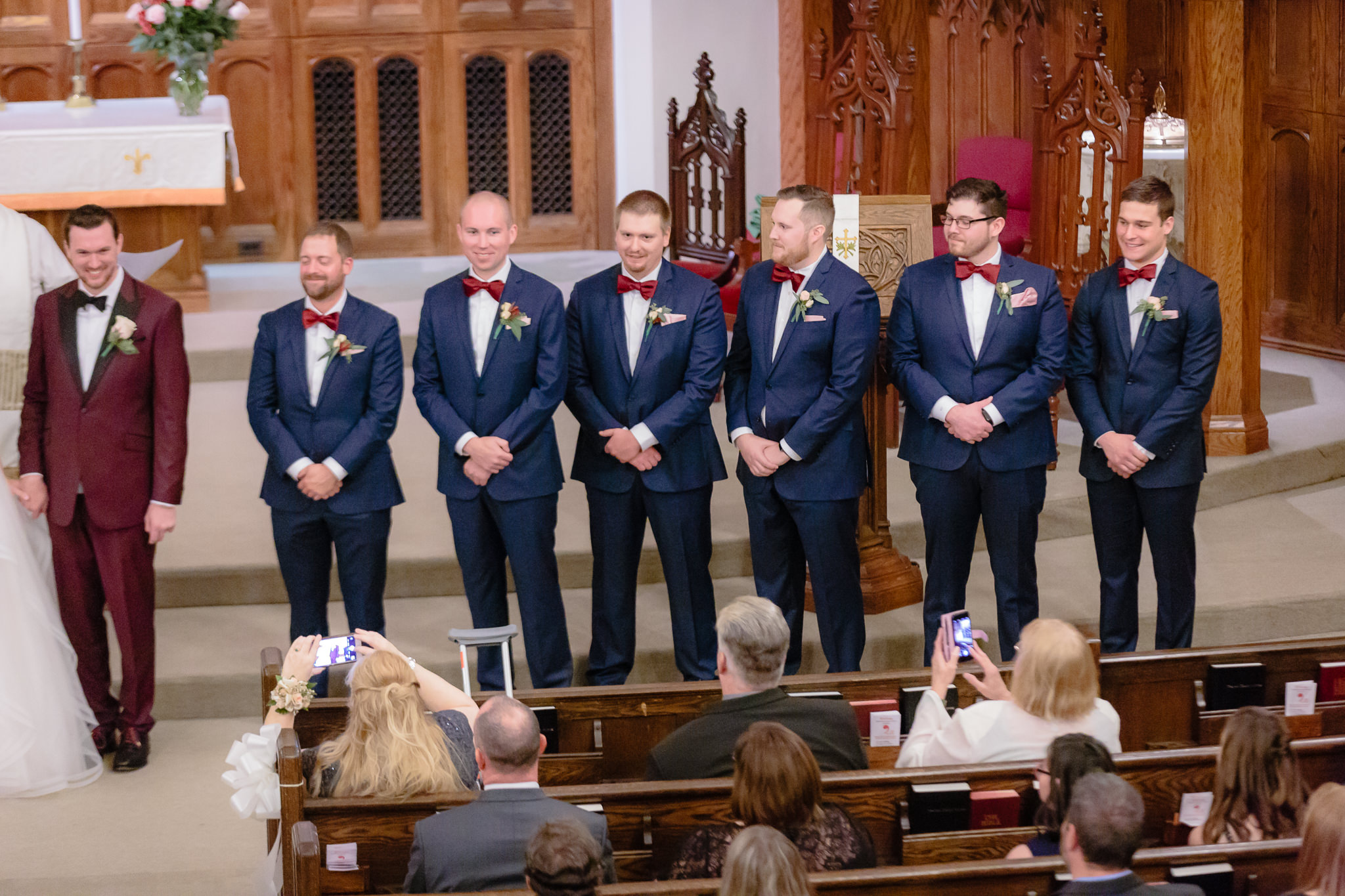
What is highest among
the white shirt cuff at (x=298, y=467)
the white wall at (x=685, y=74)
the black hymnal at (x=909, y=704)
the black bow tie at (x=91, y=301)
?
the white wall at (x=685, y=74)

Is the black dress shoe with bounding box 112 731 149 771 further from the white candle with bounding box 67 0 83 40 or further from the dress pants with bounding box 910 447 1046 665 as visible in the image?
the white candle with bounding box 67 0 83 40

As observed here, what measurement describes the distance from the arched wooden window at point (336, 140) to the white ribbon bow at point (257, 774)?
6.65m

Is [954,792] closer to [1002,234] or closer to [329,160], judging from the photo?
[1002,234]

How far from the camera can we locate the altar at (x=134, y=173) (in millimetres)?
7965

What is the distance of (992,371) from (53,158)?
17.4ft

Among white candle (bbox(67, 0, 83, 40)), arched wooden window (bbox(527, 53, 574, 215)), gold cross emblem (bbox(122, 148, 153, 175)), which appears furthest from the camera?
arched wooden window (bbox(527, 53, 574, 215))

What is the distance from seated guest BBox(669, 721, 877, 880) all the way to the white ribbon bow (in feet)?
3.34

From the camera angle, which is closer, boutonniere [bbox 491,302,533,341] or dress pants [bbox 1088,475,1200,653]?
Result: boutonniere [bbox 491,302,533,341]

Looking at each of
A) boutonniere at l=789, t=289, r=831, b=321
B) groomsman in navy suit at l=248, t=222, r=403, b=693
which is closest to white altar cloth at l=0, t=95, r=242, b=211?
groomsman in navy suit at l=248, t=222, r=403, b=693

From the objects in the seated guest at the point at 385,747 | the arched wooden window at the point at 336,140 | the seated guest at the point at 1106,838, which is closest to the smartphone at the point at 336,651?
the seated guest at the point at 385,747

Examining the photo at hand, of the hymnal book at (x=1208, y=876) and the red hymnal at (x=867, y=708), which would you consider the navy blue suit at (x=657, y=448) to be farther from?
the hymnal book at (x=1208, y=876)

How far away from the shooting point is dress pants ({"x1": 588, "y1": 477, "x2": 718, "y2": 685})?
4.85 m

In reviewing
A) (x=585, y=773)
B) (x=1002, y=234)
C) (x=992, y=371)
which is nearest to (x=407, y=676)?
(x=585, y=773)

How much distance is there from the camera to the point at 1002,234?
8086 mm
